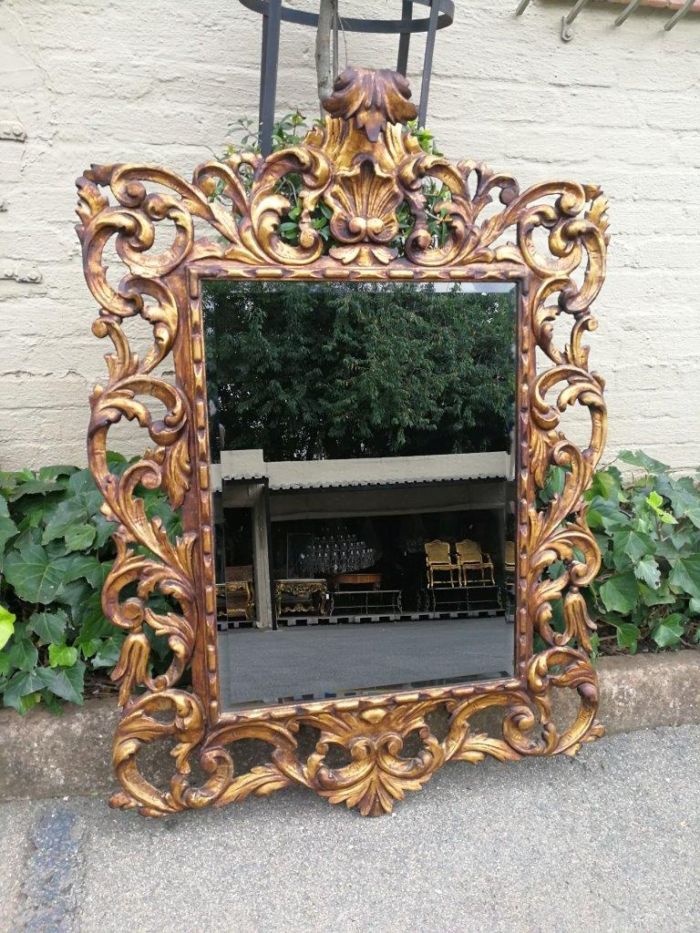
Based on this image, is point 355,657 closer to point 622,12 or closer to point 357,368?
point 357,368

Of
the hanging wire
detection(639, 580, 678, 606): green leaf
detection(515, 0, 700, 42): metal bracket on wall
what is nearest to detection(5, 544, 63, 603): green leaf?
detection(639, 580, 678, 606): green leaf

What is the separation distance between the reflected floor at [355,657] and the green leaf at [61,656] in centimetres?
40

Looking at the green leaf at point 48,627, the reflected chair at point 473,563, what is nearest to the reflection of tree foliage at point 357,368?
the reflected chair at point 473,563

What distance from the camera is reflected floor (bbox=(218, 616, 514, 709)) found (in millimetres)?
1602

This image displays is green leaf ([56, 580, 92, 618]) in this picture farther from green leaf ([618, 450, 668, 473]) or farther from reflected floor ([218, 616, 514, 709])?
green leaf ([618, 450, 668, 473])

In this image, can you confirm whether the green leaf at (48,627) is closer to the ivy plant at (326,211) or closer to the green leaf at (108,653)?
the green leaf at (108,653)

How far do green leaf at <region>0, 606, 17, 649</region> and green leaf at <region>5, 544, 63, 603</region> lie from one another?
0.06 meters

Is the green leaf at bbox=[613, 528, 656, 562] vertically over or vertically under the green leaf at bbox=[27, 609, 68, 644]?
over

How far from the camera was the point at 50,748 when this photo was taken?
5.63ft

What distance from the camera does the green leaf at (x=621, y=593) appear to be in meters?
1.95

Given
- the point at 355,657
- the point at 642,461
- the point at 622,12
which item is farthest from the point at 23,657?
the point at 622,12

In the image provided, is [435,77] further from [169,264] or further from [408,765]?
[408,765]

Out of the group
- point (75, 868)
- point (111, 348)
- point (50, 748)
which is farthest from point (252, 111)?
point (75, 868)

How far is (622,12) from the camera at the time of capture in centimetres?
235
